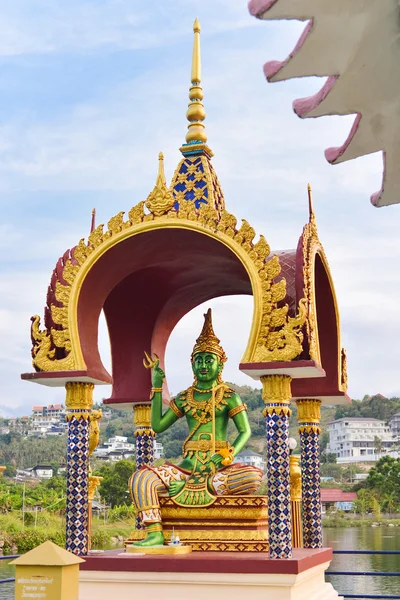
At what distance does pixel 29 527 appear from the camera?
3231 centimetres

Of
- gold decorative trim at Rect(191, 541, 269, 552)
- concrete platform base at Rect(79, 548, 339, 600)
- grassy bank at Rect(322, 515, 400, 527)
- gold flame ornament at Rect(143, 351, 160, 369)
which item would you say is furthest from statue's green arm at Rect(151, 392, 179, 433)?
grassy bank at Rect(322, 515, 400, 527)

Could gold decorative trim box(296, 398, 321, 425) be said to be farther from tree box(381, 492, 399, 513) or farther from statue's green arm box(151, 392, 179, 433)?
tree box(381, 492, 399, 513)

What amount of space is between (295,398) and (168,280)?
211cm

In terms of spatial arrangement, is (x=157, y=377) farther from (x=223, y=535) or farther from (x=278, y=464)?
(x=278, y=464)

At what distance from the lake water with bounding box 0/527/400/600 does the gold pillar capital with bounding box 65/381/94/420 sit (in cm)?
477

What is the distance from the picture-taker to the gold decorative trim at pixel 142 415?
9953mm

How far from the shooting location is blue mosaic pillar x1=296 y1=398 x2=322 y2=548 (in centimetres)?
949

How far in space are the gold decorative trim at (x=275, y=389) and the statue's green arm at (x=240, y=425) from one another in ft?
3.20

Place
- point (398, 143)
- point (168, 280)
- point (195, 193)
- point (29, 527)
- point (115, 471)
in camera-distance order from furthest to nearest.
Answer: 1. point (115, 471)
2. point (29, 527)
3. point (168, 280)
4. point (195, 193)
5. point (398, 143)

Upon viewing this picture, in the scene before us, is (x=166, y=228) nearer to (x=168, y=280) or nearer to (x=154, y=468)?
(x=168, y=280)

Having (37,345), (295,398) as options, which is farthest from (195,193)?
(295,398)

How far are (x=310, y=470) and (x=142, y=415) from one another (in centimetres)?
210

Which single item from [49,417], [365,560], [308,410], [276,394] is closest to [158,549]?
[276,394]

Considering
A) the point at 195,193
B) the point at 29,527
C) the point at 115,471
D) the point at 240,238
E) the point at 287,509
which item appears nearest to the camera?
the point at 287,509
